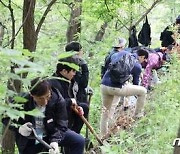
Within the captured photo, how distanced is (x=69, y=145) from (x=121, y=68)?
5.85ft

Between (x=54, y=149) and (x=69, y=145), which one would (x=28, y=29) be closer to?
(x=69, y=145)

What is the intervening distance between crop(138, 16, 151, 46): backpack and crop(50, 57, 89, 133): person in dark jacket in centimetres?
435

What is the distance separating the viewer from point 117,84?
679 centimetres

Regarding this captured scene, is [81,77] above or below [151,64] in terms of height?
below

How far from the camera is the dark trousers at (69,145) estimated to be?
495 centimetres

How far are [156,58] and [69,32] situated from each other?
3687 mm

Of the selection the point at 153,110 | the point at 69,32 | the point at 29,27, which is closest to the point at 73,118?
the point at 29,27

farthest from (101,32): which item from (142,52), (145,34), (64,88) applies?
(64,88)

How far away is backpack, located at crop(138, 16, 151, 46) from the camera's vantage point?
32.5ft

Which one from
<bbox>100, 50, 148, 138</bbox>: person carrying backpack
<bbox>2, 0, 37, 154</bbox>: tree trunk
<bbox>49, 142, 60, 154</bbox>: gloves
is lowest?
<bbox>49, 142, 60, 154</bbox>: gloves

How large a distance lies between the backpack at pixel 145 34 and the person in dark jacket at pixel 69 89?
4.35 meters

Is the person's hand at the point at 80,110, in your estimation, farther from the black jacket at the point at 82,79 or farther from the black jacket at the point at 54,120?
the black jacket at the point at 54,120

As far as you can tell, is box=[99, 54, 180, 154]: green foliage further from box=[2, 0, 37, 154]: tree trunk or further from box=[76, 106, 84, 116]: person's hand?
box=[2, 0, 37, 154]: tree trunk

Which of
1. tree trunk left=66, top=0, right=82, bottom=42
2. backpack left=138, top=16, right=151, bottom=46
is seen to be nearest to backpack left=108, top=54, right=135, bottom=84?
backpack left=138, top=16, right=151, bottom=46
